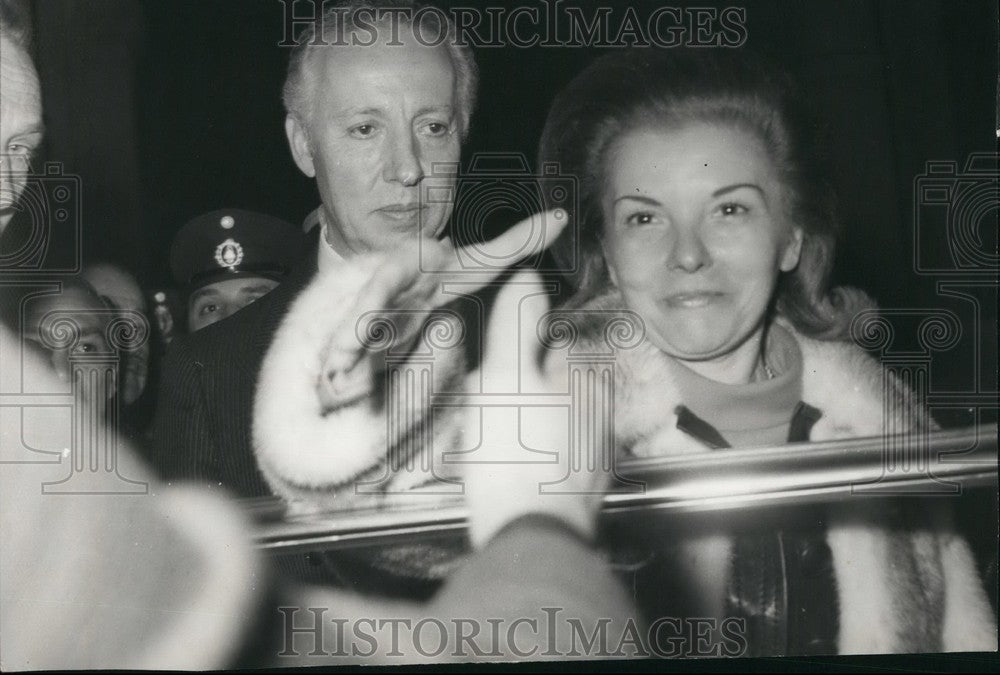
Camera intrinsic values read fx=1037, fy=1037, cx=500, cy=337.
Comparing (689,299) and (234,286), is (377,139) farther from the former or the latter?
(689,299)

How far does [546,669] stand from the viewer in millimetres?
2963

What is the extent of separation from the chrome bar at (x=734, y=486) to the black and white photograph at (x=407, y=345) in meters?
0.01

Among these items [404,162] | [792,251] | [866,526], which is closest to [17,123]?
[404,162]

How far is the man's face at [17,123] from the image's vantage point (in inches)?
115

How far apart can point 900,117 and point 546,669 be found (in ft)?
6.23

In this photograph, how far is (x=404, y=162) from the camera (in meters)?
2.90

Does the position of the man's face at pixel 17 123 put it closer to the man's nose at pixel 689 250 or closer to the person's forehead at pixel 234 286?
the person's forehead at pixel 234 286

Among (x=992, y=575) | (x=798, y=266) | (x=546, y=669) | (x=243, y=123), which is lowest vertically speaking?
(x=546, y=669)

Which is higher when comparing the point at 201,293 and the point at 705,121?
the point at 705,121

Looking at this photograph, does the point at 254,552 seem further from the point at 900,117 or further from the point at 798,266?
the point at 900,117

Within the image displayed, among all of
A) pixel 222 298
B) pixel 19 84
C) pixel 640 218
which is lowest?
pixel 222 298

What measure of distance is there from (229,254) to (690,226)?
1295mm

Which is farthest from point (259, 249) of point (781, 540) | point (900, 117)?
point (900, 117)

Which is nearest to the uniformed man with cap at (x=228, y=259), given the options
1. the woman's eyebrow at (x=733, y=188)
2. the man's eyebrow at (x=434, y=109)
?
the man's eyebrow at (x=434, y=109)
